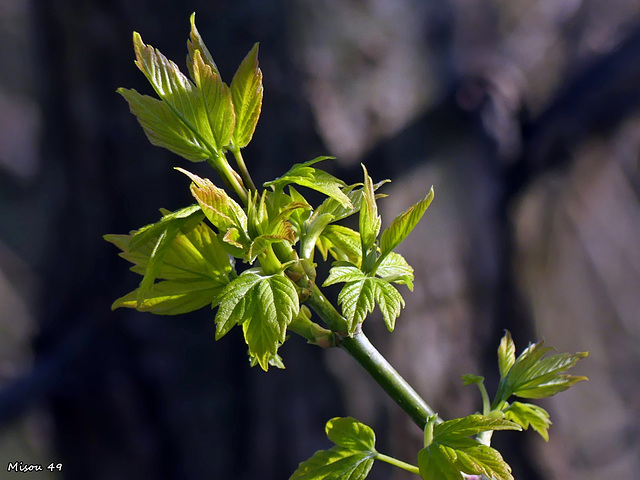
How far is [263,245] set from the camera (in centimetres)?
24

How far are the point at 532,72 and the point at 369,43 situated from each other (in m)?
0.42

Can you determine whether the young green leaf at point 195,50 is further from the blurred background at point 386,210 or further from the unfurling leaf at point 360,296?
the blurred background at point 386,210

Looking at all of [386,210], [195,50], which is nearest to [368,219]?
[195,50]

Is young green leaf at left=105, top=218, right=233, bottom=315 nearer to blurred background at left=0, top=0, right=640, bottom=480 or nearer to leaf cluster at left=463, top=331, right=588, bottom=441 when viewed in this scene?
leaf cluster at left=463, top=331, right=588, bottom=441

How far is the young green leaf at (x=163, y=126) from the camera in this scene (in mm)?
262

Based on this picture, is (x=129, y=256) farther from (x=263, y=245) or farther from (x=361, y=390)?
(x=361, y=390)

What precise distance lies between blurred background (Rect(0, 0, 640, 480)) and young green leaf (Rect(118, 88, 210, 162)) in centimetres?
87

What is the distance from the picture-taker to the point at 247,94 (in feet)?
0.89

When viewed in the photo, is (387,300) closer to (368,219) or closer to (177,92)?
(368,219)

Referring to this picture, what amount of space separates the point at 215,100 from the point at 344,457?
22 cm

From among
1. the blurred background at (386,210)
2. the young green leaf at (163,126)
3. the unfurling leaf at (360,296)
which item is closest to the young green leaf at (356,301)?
the unfurling leaf at (360,296)

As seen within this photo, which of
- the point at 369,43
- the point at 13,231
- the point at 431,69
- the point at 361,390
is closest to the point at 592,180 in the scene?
the point at 431,69

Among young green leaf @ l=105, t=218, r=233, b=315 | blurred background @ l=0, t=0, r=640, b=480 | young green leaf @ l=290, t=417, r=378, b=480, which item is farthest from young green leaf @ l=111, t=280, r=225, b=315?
blurred background @ l=0, t=0, r=640, b=480

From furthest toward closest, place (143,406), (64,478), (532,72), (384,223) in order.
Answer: (64,478)
(143,406)
(532,72)
(384,223)
